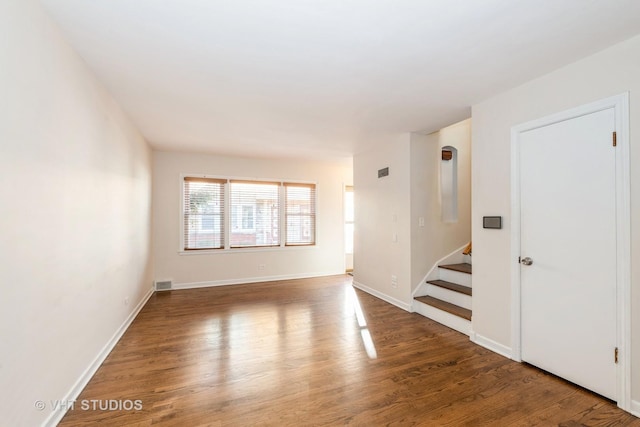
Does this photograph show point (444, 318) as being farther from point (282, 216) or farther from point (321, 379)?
point (282, 216)

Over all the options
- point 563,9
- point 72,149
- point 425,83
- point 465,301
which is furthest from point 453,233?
point 72,149

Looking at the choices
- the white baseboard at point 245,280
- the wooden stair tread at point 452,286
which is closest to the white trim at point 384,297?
the wooden stair tread at point 452,286

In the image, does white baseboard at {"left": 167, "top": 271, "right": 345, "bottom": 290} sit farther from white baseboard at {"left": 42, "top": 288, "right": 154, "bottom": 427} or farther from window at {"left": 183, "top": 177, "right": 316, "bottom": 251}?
white baseboard at {"left": 42, "top": 288, "right": 154, "bottom": 427}

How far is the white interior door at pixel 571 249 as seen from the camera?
211cm

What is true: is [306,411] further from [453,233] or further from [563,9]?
[453,233]

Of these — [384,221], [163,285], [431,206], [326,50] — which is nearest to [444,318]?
[431,206]

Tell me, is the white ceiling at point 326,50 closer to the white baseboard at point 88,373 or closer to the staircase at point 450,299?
the staircase at point 450,299

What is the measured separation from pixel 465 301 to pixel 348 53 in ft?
10.4

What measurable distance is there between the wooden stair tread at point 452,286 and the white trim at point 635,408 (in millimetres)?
1640

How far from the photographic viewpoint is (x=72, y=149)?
2068 millimetres

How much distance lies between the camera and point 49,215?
1781 millimetres

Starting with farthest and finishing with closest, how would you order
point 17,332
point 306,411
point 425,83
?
point 425,83 < point 306,411 < point 17,332

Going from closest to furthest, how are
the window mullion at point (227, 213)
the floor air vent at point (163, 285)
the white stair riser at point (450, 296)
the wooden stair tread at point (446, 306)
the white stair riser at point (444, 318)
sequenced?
the white stair riser at point (444, 318)
the wooden stair tread at point (446, 306)
the white stair riser at point (450, 296)
the floor air vent at point (163, 285)
the window mullion at point (227, 213)

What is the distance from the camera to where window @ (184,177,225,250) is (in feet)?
18.2
